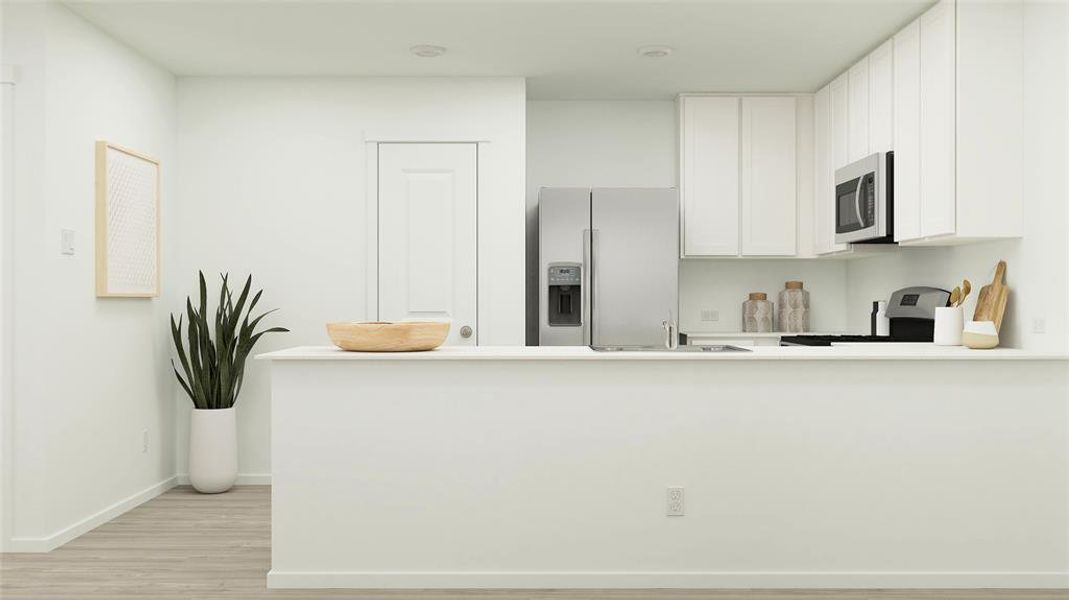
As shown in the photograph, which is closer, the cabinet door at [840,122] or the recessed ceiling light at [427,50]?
the recessed ceiling light at [427,50]

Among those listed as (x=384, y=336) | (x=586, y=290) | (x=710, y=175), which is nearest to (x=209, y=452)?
(x=384, y=336)

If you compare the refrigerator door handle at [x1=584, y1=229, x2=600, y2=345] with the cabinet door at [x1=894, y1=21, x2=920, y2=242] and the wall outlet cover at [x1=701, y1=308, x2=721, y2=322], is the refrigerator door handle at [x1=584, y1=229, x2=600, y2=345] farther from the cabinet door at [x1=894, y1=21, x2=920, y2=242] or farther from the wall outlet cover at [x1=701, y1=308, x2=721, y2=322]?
the cabinet door at [x1=894, y1=21, x2=920, y2=242]

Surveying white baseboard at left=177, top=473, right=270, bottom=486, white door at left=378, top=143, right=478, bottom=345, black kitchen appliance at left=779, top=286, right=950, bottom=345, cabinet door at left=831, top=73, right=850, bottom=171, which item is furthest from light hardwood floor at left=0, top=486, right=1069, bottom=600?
cabinet door at left=831, top=73, right=850, bottom=171

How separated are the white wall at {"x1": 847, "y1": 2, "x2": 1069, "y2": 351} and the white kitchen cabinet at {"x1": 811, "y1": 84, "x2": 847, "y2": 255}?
1187mm

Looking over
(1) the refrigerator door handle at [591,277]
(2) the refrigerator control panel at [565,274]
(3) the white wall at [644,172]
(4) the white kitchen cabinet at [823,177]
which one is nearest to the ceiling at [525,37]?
(4) the white kitchen cabinet at [823,177]

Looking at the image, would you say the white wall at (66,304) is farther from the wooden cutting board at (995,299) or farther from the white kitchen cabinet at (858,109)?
the wooden cutting board at (995,299)

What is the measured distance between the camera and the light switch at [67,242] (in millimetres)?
3650

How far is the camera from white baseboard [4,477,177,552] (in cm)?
353

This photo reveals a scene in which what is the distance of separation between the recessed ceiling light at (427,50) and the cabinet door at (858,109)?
87.6 inches

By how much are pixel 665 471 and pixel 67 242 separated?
2771 mm

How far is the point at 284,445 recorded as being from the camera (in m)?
3.00

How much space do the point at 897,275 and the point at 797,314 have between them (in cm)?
77

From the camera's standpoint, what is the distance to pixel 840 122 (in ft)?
15.6

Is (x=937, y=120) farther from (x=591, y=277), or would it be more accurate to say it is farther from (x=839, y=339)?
(x=591, y=277)
